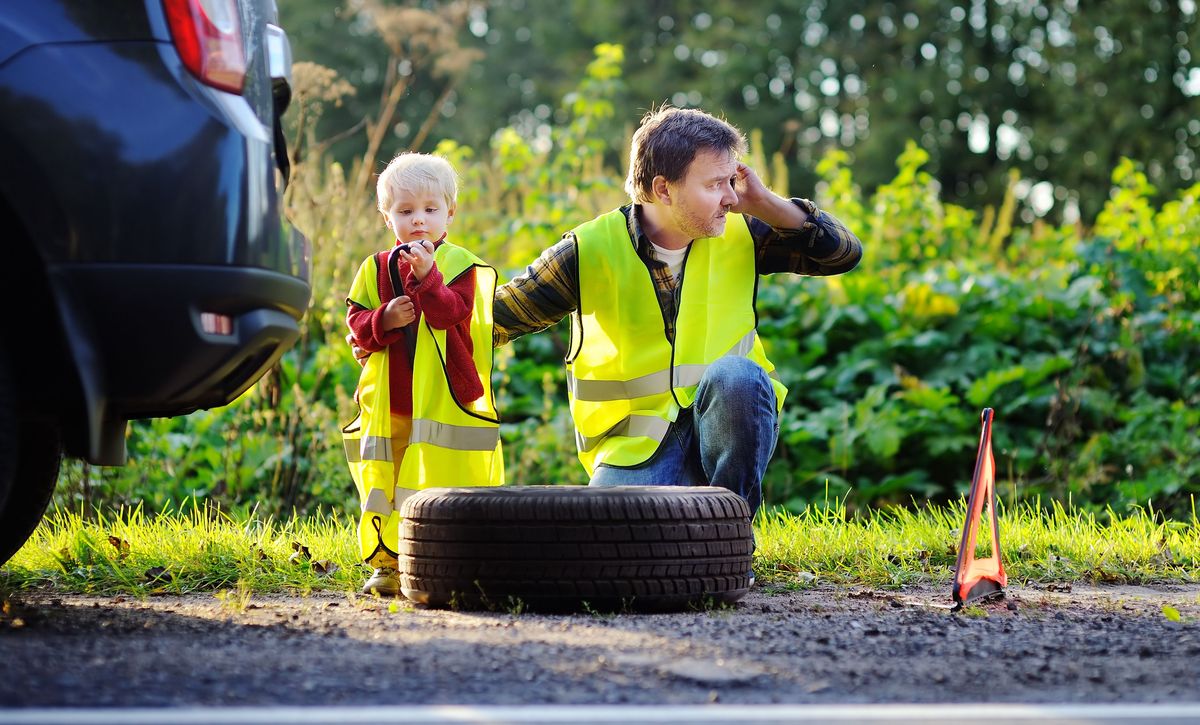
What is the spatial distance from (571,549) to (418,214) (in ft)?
3.94

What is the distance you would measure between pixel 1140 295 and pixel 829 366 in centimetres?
160

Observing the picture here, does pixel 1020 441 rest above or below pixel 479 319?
below

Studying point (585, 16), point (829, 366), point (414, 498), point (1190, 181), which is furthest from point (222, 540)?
point (585, 16)

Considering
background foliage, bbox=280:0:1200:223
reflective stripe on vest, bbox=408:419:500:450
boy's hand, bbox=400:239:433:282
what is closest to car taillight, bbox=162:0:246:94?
boy's hand, bbox=400:239:433:282

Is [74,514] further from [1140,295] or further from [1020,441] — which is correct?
[1140,295]

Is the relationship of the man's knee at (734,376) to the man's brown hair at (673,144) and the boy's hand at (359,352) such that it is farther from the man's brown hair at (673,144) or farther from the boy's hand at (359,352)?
the boy's hand at (359,352)

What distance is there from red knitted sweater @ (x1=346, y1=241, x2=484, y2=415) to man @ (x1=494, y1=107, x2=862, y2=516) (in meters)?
0.34

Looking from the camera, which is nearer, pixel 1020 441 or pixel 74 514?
pixel 74 514

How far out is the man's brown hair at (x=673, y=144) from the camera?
402 cm

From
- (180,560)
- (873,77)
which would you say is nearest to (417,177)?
(180,560)

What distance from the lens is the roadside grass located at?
4078mm

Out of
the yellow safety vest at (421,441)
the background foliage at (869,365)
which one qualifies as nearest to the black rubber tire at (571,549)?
the yellow safety vest at (421,441)

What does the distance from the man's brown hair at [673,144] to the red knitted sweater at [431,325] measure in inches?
24.9

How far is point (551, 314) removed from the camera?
4.23 meters
